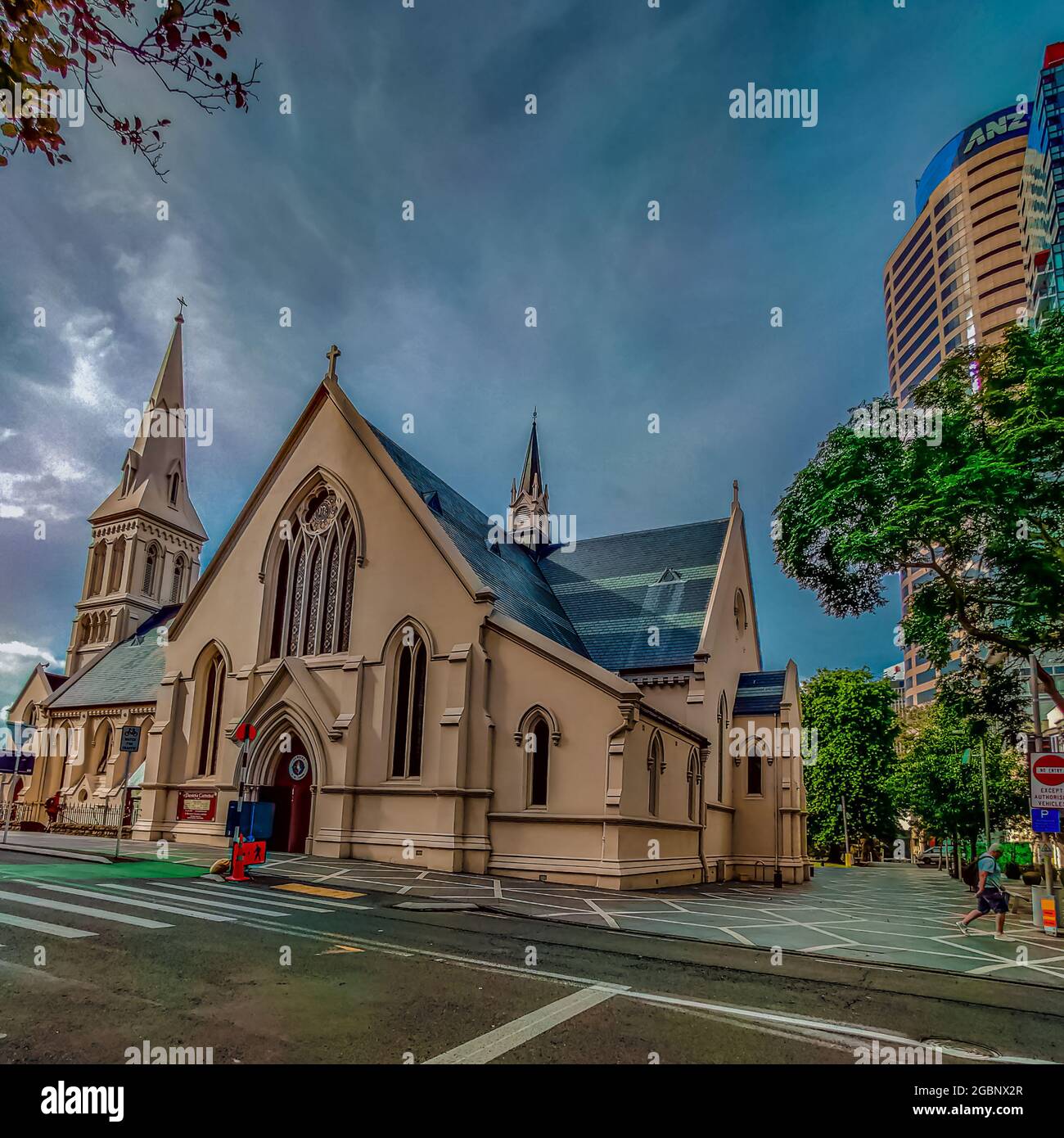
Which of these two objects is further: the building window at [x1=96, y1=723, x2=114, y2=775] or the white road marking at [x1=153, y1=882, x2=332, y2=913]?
the building window at [x1=96, y1=723, x2=114, y2=775]

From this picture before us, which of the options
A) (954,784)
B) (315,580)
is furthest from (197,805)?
(954,784)

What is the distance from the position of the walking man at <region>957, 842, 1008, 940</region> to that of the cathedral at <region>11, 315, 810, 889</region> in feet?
26.1

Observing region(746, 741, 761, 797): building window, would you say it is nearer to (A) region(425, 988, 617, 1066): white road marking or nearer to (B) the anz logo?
(A) region(425, 988, 617, 1066): white road marking

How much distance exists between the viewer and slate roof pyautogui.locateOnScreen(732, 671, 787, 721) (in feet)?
104

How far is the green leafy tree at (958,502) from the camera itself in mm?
16125

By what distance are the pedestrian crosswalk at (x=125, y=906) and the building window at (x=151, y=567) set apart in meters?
40.2

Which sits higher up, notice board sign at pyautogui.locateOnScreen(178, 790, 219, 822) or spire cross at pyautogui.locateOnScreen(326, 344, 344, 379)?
spire cross at pyautogui.locateOnScreen(326, 344, 344, 379)

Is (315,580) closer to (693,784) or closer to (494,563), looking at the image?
(494,563)

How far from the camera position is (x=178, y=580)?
53375 mm

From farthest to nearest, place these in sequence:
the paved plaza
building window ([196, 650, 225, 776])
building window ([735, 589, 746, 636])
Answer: building window ([735, 589, 746, 636]) → building window ([196, 650, 225, 776]) → the paved plaza

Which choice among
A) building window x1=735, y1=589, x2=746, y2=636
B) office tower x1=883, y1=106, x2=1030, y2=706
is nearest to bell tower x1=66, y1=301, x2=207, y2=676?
building window x1=735, y1=589, x2=746, y2=636

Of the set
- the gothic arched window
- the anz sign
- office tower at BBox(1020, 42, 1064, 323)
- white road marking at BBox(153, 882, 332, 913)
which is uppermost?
the anz sign

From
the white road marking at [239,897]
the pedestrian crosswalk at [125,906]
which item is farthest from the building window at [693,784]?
the white road marking at [239,897]
